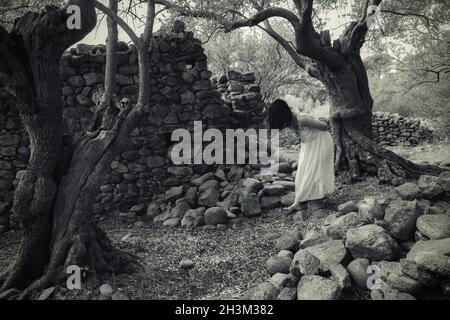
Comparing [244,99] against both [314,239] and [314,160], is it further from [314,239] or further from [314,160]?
[314,239]

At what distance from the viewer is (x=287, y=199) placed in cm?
564

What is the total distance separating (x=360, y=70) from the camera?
21.0 ft

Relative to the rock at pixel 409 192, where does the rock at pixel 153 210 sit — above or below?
below

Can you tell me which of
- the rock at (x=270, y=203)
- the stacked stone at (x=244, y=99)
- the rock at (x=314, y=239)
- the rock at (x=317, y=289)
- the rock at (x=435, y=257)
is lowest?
the rock at (x=317, y=289)

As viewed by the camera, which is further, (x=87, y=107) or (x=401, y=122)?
(x=401, y=122)

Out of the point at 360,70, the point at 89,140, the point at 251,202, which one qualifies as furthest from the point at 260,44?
the point at 89,140

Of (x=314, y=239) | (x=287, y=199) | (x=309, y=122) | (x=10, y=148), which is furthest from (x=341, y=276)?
(x=10, y=148)

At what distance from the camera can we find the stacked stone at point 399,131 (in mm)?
12522

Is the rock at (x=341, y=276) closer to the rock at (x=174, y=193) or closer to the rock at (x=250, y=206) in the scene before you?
the rock at (x=250, y=206)

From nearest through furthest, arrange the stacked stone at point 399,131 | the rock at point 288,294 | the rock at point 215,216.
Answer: the rock at point 288,294 → the rock at point 215,216 → the stacked stone at point 399,131

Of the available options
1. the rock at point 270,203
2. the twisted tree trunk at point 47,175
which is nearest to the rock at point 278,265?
the twisted tree trunk at point 47,175

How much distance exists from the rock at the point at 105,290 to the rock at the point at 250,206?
2759mm
